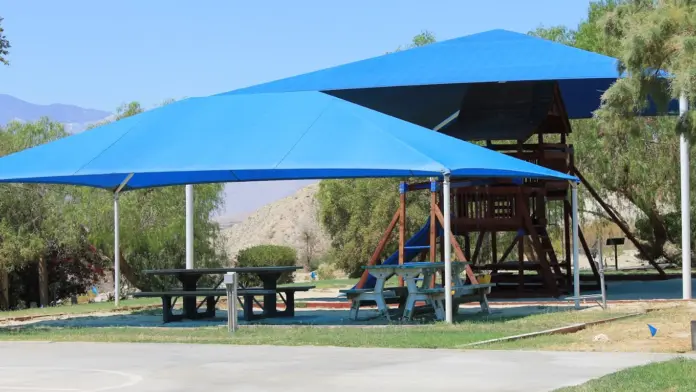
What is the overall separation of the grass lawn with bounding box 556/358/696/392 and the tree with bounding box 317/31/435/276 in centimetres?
2669

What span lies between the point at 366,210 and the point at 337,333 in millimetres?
26100

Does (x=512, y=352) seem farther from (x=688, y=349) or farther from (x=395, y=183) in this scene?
(x=395, y=183)

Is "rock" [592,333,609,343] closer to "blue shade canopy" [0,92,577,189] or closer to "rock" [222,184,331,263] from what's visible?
"blue shade canopy" [0,92,577,189]

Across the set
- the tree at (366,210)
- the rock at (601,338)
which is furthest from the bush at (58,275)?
the rock at (601,338)

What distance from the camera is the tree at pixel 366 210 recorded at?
3594 centimetres

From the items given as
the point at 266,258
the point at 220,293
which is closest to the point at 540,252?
the point at 220,293

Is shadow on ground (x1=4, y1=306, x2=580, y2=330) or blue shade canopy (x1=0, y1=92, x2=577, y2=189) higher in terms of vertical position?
blue shade canopy (x1=0, y1=92, x2=577, y2=189)

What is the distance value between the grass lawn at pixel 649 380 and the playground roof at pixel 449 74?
9336 mm

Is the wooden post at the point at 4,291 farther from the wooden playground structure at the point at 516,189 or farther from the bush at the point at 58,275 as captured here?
the wooden playground structure at the point at 516,189

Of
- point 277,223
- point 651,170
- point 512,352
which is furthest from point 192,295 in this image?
point 277,223

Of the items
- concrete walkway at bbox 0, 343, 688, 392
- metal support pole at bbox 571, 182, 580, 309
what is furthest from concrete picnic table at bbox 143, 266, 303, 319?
concrete walkway at bbox 0, 343, 688, 392

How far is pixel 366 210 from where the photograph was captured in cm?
3850

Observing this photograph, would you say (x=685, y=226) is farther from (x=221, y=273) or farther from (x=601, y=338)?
(x=221, y=273)

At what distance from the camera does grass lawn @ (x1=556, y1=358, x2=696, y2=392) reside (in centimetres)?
746
